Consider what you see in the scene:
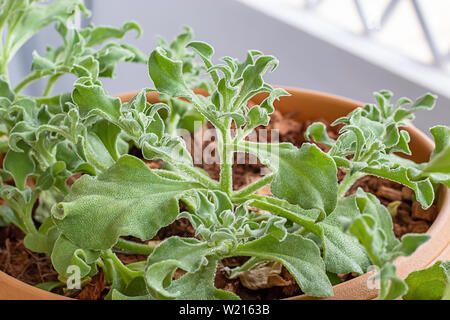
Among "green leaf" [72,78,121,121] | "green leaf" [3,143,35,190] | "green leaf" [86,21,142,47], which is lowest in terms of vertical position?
"green leaf" [3,143,35,190]

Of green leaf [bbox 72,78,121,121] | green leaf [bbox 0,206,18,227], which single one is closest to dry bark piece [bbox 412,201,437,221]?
green leaf [bbox 72,78,121,121]

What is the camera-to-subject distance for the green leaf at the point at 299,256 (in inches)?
21.3

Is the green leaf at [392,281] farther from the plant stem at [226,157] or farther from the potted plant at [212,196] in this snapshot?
the plant stem at [226,157]

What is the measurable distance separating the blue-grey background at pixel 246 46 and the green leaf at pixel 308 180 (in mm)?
447

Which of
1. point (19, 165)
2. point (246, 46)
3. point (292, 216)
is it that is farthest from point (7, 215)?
point (246, 46)

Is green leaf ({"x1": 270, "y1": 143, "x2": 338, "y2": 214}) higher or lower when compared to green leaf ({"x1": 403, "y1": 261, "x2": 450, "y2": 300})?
higher

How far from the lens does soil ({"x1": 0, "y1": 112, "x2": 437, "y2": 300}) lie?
2.21 feet

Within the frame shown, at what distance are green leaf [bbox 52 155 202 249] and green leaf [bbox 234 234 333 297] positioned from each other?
0.09m

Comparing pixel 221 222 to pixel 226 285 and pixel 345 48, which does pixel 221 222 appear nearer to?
pixel 226 285

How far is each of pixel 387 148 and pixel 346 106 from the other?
0.27m

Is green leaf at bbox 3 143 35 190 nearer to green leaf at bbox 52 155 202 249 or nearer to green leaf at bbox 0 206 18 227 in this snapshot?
green leaf at bbox 0 206 18 227

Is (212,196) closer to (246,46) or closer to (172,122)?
(172,122)

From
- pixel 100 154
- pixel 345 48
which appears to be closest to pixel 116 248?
pixel 100 154
